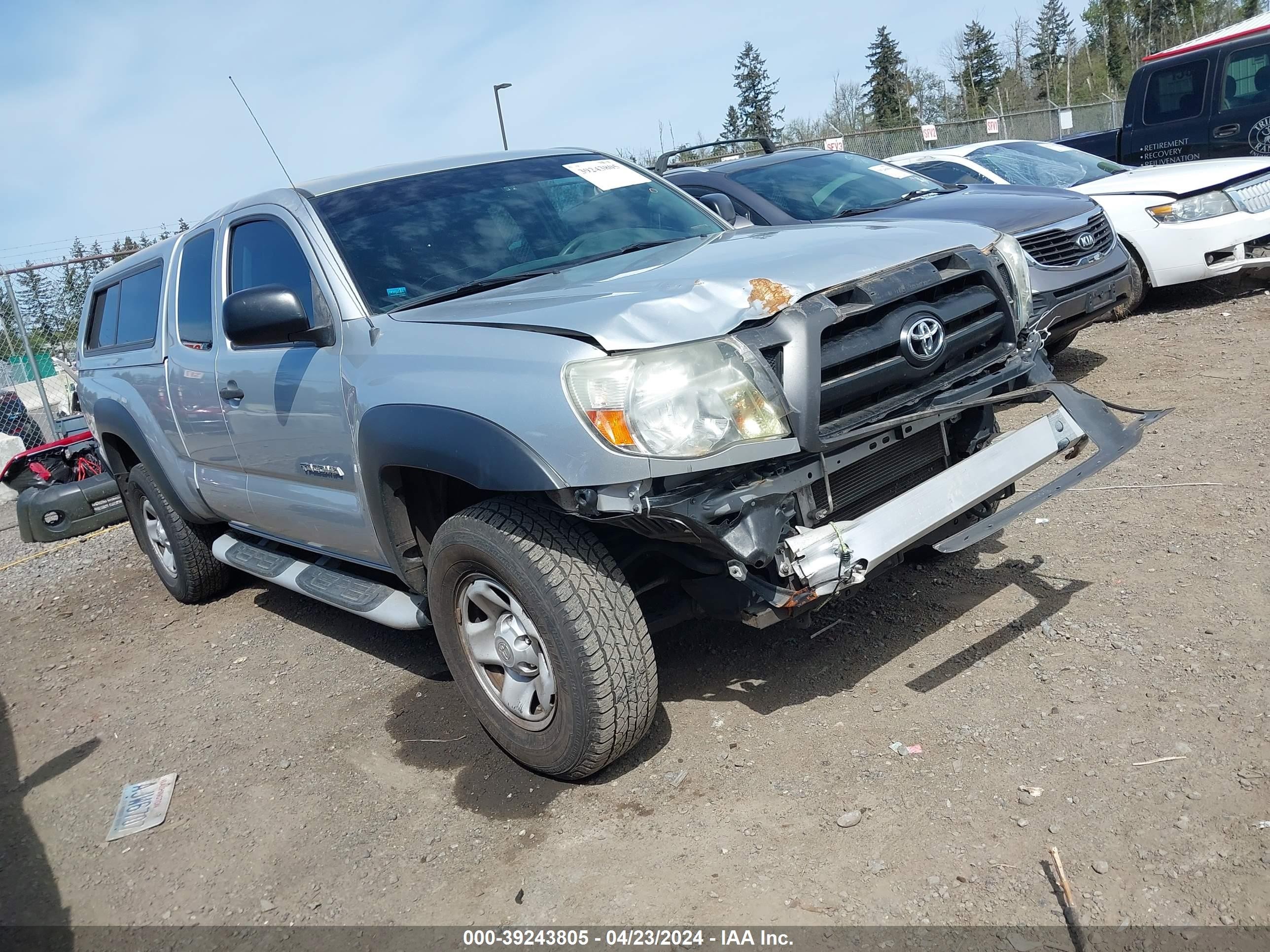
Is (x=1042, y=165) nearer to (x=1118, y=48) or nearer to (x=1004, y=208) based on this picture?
(x=1004, y=208)

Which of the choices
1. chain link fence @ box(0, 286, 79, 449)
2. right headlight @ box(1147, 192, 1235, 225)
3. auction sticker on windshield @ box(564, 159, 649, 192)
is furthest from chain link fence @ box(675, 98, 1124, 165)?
auction sticker on windshield @ box(564, 159, 649, 192)

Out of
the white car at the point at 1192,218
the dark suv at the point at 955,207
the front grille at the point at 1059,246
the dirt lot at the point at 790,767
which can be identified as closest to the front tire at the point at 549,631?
the dirt lot at the point at 790,767

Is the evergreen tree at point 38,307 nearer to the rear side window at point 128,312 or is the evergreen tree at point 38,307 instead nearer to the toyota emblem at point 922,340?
the rear side window at point 128,312

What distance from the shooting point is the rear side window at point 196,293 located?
4.60m

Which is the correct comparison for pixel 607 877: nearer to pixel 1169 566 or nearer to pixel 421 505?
pixel 421 505

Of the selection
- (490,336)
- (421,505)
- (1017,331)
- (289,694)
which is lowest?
(289,694)

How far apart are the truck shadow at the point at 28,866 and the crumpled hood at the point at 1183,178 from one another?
25.3 ft

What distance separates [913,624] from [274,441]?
2589mm

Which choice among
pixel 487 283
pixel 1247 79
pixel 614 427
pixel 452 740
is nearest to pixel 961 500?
pixel 614 427

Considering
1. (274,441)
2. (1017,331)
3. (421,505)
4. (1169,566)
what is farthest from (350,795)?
(1169,566)

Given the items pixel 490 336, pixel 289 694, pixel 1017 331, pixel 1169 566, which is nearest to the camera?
pixel 490 336

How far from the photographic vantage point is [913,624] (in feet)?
12.8

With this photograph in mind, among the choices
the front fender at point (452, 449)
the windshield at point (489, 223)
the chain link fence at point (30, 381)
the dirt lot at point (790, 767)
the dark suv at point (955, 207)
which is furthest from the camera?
the chain link fence at point (30, 381)

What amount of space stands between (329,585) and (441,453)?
1.45 m
